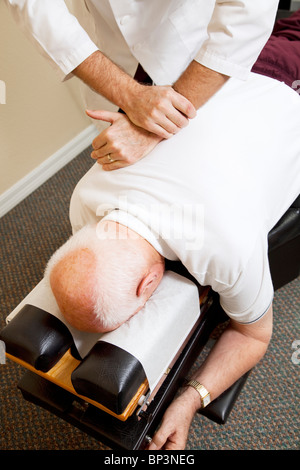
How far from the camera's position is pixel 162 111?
3.00ft

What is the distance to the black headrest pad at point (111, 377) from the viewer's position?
0.68 metres

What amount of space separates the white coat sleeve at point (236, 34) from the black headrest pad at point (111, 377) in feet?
2.29

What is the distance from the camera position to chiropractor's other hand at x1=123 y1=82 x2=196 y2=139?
913 millimetres

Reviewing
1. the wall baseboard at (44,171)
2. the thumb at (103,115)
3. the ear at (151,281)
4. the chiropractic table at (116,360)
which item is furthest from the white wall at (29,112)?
the ear at (151,281)

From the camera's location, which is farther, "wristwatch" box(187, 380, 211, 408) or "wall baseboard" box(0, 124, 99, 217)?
"wall baseboard" box(0, 124, 99, 217)

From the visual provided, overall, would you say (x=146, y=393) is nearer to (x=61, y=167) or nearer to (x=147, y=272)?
(x=147, y=272)

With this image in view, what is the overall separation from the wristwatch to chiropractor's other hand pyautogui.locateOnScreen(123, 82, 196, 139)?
632 millimetres

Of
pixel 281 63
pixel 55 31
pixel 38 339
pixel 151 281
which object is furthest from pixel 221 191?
pixel 281 63

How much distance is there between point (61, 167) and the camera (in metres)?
2.04

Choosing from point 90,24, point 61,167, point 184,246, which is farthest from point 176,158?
point 61,167

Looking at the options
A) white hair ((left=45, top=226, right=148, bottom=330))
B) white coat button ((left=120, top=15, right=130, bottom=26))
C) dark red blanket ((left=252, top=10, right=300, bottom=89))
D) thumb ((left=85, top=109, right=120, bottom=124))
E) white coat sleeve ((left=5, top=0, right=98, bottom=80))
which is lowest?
dark red blanket ((left=252, top=10, right=300, bottom=89))

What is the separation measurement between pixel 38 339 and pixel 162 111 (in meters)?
0.58

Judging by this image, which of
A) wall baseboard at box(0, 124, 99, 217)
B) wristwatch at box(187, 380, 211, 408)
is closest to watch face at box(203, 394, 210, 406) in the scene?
wristwatch at box(187, 380, 211, 408)

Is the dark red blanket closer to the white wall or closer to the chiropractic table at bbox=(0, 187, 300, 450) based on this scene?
the chiropractic table at bbox=(0, 187, 300, 450)
